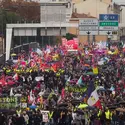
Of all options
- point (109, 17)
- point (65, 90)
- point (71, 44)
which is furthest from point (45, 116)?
point (109, 17)

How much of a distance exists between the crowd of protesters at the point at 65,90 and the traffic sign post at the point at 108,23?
928 centimetres

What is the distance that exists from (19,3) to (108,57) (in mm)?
65124

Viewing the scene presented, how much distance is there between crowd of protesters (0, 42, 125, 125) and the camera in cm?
2125

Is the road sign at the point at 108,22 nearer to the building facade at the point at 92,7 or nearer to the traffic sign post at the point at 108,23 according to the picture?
the traffic sign post at the point at 108,23

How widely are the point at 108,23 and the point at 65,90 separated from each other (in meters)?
30.8

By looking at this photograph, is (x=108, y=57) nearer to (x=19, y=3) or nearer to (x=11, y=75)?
(x=11, y=75)

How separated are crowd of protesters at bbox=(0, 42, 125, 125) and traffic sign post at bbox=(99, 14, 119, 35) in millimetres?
9280

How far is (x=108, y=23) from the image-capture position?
57.7m

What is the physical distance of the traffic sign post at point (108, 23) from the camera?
57.2m

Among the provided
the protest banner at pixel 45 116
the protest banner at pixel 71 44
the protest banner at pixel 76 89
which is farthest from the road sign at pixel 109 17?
Answer: the protest banner at pixel 45 116

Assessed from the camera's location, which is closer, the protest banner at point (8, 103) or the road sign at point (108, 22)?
the protest banner at point (8, 103)

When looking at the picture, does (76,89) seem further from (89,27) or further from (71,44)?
(89,27)

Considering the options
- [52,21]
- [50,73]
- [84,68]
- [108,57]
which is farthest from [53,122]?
[52,21]

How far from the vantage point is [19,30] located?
69.3 metres
